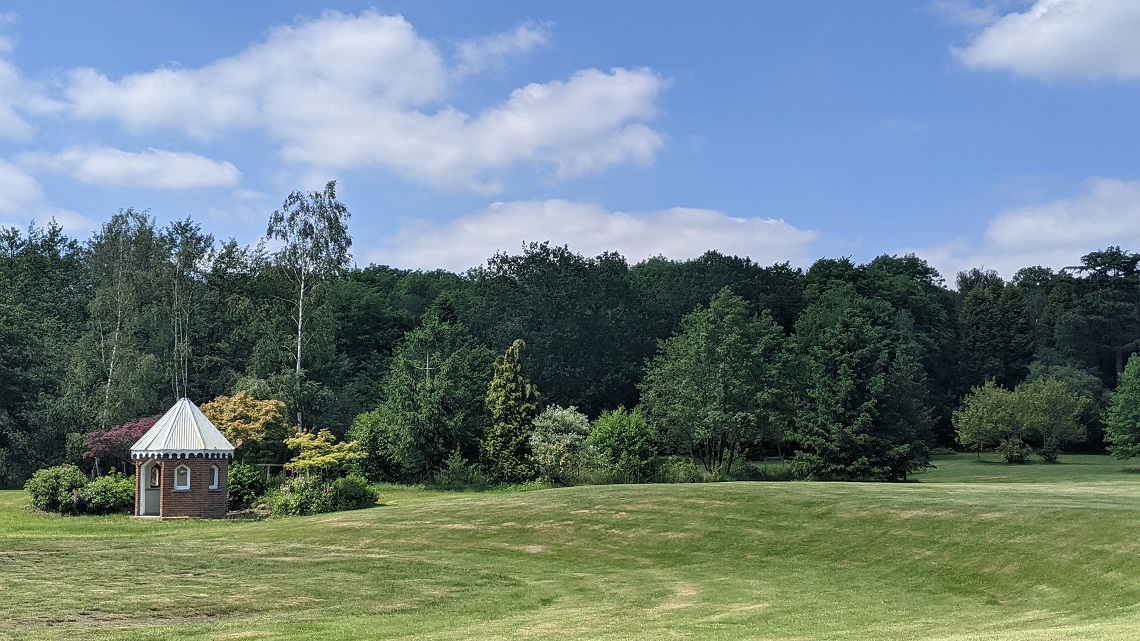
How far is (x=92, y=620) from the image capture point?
17891mm

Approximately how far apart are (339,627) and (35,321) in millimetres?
61491

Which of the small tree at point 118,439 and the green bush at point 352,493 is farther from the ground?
the small tree at point 118,439

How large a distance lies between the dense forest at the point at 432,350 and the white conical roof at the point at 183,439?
45.6ft

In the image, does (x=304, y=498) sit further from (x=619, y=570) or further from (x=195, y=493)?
(x=619, y=570)

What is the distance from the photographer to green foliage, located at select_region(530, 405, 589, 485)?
168 ft

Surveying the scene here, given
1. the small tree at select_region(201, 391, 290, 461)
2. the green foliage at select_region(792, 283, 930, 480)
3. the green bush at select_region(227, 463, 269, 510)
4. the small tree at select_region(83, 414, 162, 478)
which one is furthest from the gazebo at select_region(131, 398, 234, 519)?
the green foliage at select_region(792, 283, 930, 480)

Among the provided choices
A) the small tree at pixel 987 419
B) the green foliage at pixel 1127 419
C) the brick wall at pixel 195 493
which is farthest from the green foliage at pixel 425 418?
the green foliage at pixel 1127 419

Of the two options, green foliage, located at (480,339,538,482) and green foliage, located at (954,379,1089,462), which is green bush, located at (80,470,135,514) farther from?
green foliage, located at (954,379,1089,462)

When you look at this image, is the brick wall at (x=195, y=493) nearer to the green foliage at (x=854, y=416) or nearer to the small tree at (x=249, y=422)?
the small tree at (x=249, y=422)

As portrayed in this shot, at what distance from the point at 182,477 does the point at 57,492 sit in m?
5.75

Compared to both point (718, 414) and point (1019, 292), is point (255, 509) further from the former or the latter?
point (1019, 292)

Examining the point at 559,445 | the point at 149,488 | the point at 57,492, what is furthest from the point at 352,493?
the point at 559,445

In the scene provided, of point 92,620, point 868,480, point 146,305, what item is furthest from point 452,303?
point 92,620

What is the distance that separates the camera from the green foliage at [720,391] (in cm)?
5688
